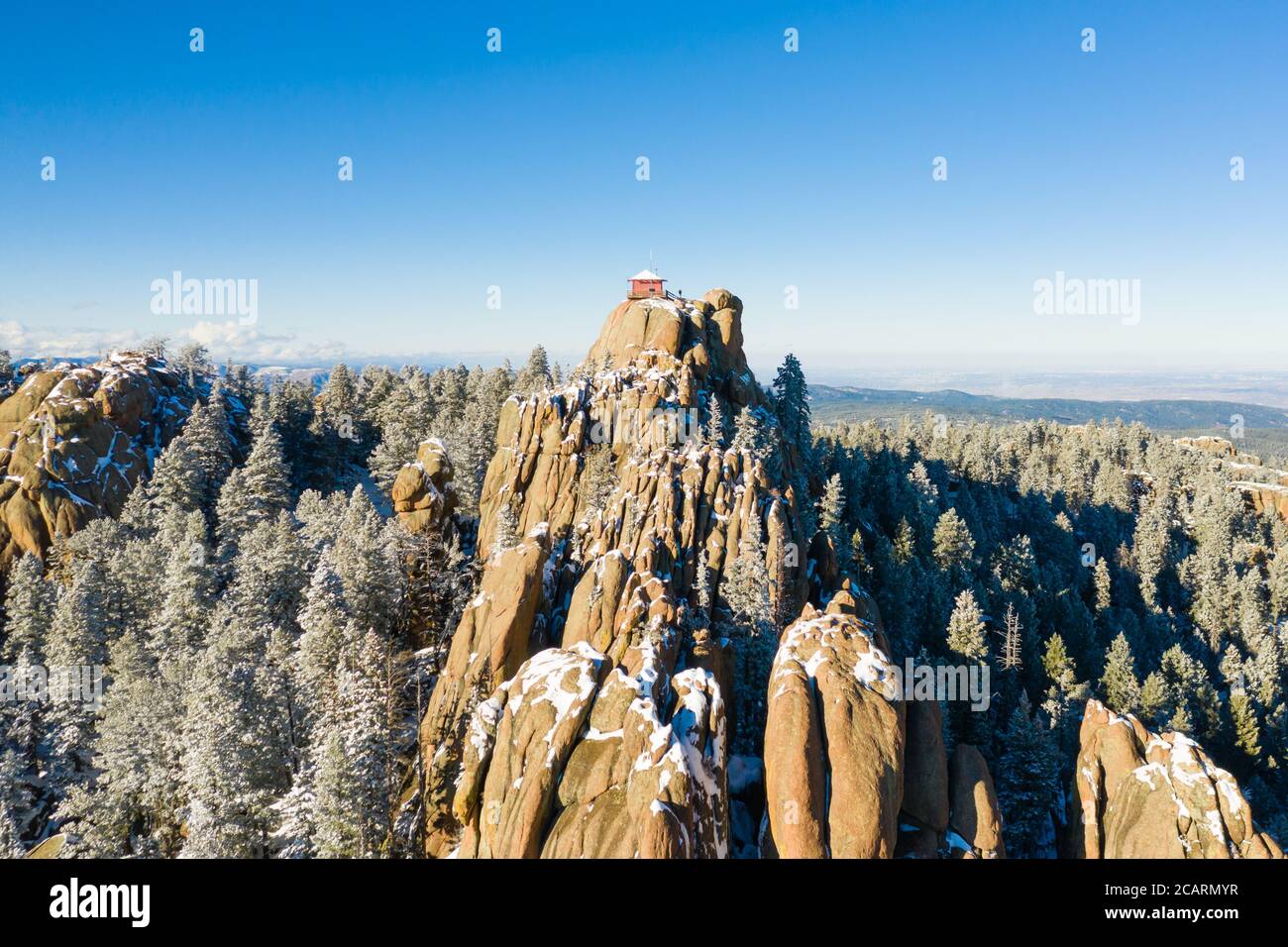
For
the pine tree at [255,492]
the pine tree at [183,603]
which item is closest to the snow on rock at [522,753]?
the pine tree at [183,603]

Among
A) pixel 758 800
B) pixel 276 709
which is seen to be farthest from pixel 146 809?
pixel 758 800

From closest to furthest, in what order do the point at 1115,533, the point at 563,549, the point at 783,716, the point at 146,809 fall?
the point at 783,716 < the point at 146,809 < the point at 563,549 < the point at 1115,533

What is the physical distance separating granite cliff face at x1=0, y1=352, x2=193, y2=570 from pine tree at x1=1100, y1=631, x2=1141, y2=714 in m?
108

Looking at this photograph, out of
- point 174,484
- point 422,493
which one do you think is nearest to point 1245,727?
point 422,493

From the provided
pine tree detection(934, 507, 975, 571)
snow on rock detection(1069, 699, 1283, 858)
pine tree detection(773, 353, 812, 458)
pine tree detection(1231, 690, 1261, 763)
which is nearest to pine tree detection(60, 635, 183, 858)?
snow on rock detection(1069, 699, 1283, 858)

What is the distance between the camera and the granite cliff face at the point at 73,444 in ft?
201

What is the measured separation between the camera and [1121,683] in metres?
50.2

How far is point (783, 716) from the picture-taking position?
88.1 feet

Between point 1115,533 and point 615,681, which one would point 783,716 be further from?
point 1115,533

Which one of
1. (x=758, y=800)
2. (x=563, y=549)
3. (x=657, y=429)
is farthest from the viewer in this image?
(x=657, y=429)

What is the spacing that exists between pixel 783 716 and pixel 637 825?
354 inches

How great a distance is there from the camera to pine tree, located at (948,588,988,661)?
4559cm

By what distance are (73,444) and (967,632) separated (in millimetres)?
99254

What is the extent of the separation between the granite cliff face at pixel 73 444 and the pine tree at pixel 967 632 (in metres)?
91.2
